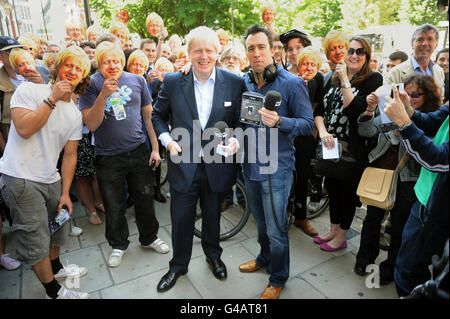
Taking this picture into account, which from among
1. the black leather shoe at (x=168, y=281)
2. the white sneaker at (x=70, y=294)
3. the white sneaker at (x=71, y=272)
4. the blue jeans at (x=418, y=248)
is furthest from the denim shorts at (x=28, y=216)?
the blue jeans at (x=418, y=248)

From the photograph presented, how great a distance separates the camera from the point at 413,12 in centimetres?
2953

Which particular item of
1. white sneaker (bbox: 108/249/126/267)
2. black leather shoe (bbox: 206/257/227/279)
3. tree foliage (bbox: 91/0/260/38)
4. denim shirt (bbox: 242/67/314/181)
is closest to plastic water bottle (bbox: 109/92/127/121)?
denim shirt (bbox: 242/67/314/181)

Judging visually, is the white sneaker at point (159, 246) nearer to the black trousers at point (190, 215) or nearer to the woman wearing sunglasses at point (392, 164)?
the black trousers at point (190, 215)

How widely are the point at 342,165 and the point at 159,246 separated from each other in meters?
2.19

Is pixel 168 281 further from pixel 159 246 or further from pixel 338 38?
pixel 338 38

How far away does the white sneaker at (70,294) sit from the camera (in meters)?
2.52

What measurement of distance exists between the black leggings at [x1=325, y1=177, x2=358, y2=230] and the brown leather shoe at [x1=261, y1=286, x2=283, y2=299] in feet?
3.79

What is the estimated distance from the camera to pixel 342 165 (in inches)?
117

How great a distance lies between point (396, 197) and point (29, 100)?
3102 mm

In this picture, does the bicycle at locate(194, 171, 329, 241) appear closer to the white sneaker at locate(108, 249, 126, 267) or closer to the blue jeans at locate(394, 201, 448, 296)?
the white sneaker at locate(108, 249, 126, 267)

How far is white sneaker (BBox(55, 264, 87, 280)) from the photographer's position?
289 cm

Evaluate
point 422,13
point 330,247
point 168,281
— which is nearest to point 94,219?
point 168,281
